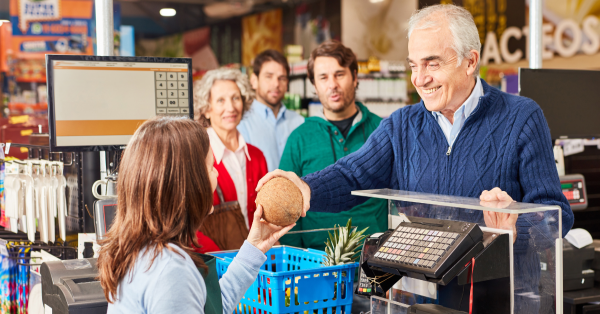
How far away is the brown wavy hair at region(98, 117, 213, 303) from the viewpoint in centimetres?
140

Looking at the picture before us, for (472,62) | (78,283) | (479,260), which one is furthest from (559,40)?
(78,283)

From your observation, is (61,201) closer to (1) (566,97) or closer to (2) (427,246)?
(2) (427,246)

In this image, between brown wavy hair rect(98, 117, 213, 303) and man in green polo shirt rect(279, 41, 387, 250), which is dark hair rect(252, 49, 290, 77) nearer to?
man in green polo shirt rect(279, 41, 387, 250)

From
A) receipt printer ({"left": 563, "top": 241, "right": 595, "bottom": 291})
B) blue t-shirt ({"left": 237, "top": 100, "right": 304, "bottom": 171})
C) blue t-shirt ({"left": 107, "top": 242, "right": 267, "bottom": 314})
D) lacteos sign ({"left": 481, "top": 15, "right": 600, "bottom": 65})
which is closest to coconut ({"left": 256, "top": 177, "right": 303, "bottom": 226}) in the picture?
blue t-shirt ({"left": 107, "top": 242, "right": 267, "bottom": 314})

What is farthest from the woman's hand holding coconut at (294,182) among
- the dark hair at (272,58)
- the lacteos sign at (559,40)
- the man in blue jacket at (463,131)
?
the lacteos sign at (559,40)

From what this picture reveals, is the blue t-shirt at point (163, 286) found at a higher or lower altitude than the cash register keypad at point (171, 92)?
lower

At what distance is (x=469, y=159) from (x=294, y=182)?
0.60 meters

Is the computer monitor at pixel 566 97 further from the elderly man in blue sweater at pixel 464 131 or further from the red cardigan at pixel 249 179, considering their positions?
the red cardigan at pixel 249 179

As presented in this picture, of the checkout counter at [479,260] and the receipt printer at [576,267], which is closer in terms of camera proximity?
the checkout counter at [479,260]

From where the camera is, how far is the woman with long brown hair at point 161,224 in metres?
1.35

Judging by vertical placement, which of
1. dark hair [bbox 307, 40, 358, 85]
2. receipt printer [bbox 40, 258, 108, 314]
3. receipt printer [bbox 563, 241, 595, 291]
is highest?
dark hair [bbox 307, 40, 358, 85]

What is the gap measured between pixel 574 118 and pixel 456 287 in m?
2.42

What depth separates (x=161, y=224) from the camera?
1.42m

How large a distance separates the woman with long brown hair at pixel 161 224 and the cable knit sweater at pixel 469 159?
0.69m
